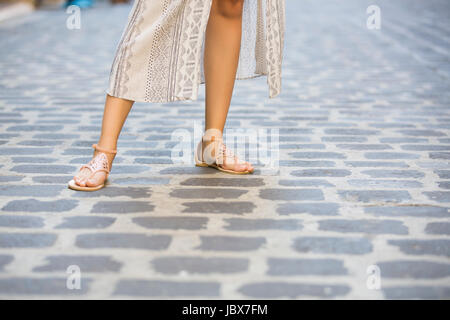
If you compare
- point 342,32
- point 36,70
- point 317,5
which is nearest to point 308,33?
point 342,32

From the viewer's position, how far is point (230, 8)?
2.47 metres

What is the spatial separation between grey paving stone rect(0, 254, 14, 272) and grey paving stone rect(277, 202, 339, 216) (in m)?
0.96

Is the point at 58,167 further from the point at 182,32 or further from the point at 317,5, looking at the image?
the point at 317,5

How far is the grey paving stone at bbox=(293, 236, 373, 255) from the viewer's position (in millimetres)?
1838

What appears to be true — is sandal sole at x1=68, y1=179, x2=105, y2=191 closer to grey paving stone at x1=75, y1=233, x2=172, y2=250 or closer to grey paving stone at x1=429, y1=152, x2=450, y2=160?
grey paving stone at x1=75, y1=233, x2=172, y2=250

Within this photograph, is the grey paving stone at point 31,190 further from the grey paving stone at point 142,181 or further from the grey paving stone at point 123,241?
the grey paving stone at point 123,241

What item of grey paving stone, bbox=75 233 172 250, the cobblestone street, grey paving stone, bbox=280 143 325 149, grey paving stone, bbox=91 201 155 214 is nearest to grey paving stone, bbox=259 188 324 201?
the cobblestone street

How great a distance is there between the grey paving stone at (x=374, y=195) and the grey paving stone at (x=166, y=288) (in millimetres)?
906

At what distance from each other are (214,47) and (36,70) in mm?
3434

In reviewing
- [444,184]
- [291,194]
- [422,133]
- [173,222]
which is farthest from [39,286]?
[422,133]

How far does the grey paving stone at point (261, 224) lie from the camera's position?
2.01 m

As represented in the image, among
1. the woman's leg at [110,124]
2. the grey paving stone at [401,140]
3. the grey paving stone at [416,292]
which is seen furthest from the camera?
the grey paving stone at [401,140]

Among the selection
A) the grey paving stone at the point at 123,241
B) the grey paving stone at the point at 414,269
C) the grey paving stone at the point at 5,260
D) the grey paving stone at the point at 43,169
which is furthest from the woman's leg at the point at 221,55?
the grey paving stone at the point at 5,260

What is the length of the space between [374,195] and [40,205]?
1.32m
